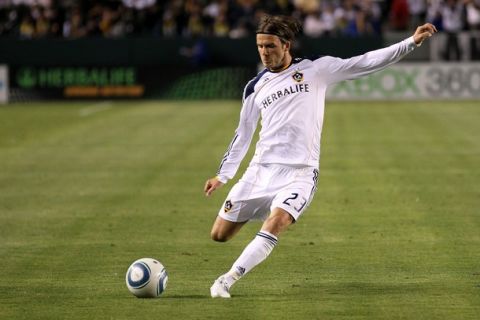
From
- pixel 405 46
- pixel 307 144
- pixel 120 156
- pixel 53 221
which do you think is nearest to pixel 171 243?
pixel 53 221

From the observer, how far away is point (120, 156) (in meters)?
21.8

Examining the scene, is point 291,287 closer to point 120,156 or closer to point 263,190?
point 263,190

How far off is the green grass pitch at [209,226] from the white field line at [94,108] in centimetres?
616

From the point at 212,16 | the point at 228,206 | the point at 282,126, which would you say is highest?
the point at 282,126

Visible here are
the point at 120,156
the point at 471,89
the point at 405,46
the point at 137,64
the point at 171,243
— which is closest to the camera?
the point at 405,46

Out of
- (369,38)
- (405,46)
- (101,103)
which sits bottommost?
(101,103)

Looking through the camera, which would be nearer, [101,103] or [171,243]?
[171,243]

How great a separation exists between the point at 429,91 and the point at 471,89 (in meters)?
1.32

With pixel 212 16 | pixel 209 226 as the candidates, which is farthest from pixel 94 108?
pixel 209 226

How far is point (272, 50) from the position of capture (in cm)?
927

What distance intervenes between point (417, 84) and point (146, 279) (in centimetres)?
2859

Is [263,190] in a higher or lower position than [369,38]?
higher

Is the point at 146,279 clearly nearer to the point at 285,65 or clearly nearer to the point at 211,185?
the point at 211,185

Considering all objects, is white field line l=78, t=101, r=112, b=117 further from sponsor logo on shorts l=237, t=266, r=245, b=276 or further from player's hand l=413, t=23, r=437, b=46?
player's hand l=413, t=23, r=437, b=46
